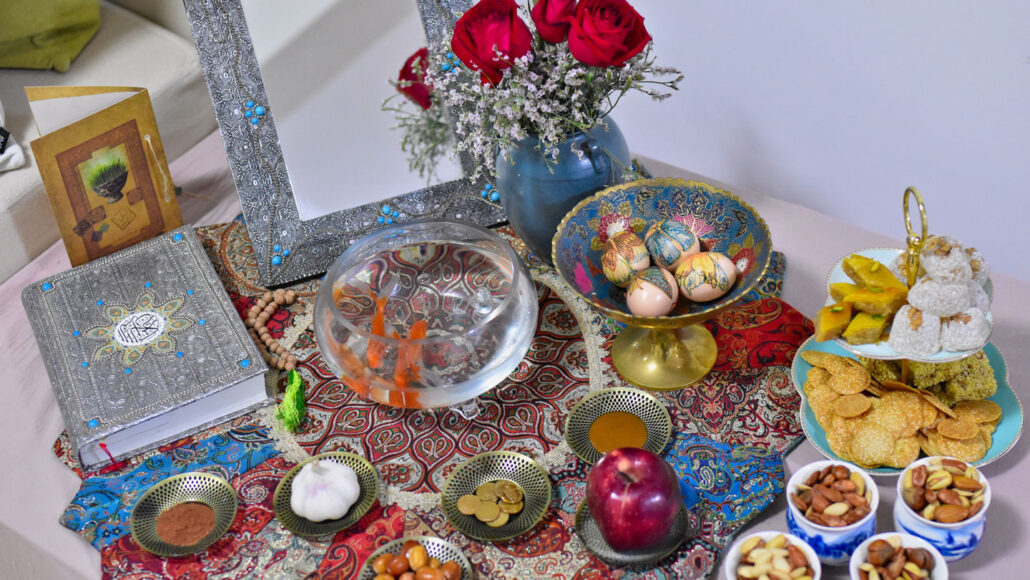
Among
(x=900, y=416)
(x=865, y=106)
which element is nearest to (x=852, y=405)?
(x=900, y=416)

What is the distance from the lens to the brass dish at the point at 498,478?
1162 mm

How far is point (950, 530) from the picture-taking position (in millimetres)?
1024

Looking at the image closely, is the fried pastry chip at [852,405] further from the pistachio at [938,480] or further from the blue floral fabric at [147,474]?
the blue floral fabric at [147,474]

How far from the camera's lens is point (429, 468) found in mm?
1270

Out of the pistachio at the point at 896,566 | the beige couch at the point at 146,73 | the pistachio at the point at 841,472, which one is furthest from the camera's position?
the beige couch at the point at 146,73

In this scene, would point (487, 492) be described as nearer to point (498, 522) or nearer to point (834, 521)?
point (498, 522)

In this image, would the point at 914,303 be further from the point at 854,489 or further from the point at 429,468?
the point at 429,468

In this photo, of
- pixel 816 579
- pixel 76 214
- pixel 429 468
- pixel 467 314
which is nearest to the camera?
pixel 816 579

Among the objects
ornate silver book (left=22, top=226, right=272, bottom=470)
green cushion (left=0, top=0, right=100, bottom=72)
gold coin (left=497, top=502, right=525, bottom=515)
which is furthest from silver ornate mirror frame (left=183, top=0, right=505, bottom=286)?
green cushion (left=0, top=0, right=100, bottom=72)

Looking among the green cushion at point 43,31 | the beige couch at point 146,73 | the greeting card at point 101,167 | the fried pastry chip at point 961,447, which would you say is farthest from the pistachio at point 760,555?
the green cushion at point 43,31

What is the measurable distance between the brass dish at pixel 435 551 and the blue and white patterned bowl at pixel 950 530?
529 mm

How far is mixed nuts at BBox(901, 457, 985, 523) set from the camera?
1.03 m

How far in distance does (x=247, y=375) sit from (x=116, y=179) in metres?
0.48

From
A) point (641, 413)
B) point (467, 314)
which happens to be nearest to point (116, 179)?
point (467, 314)
